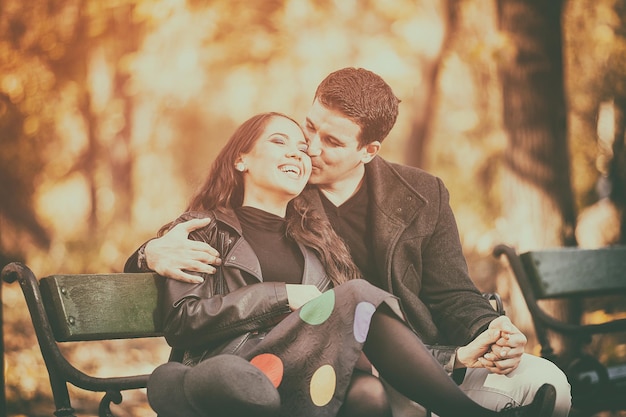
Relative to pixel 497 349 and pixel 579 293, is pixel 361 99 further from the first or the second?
pixel 579 293

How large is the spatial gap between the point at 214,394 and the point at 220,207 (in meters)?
1.04

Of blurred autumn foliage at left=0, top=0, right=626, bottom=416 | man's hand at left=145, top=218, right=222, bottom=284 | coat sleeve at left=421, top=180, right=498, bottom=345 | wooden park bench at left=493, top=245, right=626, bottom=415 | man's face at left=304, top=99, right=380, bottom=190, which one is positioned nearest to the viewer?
man's hand at left=145, top=218, right=222, bottom=284

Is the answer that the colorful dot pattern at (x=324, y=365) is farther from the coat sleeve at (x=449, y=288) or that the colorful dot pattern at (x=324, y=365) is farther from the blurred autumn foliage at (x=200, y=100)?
the blurred autumn foliage at (x=200, y=100)

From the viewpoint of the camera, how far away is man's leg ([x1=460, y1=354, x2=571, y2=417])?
130 inches

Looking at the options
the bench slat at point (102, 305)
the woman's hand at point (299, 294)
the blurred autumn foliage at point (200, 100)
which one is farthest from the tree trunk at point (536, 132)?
the bench slat at point (102, 305)

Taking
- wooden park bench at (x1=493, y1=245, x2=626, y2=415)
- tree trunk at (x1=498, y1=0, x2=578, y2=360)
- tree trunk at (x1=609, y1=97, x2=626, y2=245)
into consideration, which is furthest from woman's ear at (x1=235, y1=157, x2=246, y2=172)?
tree trunk at (x1=609, y1=97, x2=626, y2=245)

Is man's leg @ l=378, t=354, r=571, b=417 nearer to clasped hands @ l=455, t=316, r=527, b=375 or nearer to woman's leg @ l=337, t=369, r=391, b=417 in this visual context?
clasped hands @ l=455, t=316, r=527, b=375

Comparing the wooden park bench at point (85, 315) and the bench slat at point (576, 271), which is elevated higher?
the bench slat at point (576, 271)

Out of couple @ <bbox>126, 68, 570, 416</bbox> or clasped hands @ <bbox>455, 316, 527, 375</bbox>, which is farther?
clasped hands @ <bbox>455, 316, 527, 375</bbox>

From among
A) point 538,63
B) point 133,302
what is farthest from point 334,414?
point 538,63

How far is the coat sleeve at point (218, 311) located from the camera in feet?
10.6

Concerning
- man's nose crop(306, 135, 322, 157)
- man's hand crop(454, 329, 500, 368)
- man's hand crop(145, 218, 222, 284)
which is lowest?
man's hand crop(454, 329, 500, 368)

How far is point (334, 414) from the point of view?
10.0 feet

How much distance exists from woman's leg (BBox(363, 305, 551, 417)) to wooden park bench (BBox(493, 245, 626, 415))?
151cm
